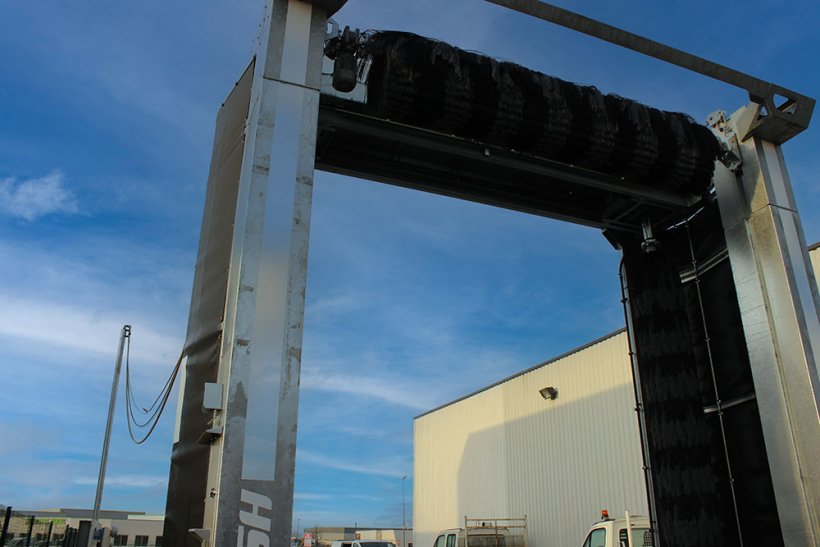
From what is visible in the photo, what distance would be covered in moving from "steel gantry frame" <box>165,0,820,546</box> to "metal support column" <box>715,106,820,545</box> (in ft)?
0.04

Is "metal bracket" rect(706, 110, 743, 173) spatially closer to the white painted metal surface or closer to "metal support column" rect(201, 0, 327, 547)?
"metal support column" rect(201, 0, 327, 547)

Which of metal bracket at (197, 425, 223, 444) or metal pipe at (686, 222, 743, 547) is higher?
metal pipe at (686, 222, 743, 547)

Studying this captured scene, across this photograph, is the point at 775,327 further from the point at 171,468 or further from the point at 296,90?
the point at 171,468

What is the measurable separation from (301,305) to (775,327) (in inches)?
162

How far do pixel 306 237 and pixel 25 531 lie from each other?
10.9m

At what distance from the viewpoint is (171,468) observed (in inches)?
206

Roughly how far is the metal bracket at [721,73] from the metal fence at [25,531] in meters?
8.78

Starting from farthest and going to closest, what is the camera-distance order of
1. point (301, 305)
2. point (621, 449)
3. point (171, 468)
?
point (621, 449)
point (171, 468)
point (301, 305)

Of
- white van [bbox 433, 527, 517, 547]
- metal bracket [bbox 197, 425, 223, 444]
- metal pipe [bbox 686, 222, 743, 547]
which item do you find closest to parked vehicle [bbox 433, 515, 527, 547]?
white van [bbox 433, 527, 517, 547]

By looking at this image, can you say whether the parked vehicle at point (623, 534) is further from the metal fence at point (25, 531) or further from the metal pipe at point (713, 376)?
the metal fence at point (25, 531)

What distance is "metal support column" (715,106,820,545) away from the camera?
209 inches

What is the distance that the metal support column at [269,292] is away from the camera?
3.74 metres

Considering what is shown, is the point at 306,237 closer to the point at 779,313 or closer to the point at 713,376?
the point at 779,313

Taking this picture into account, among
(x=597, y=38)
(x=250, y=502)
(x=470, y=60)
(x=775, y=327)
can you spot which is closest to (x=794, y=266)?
(x=775, y=327)
